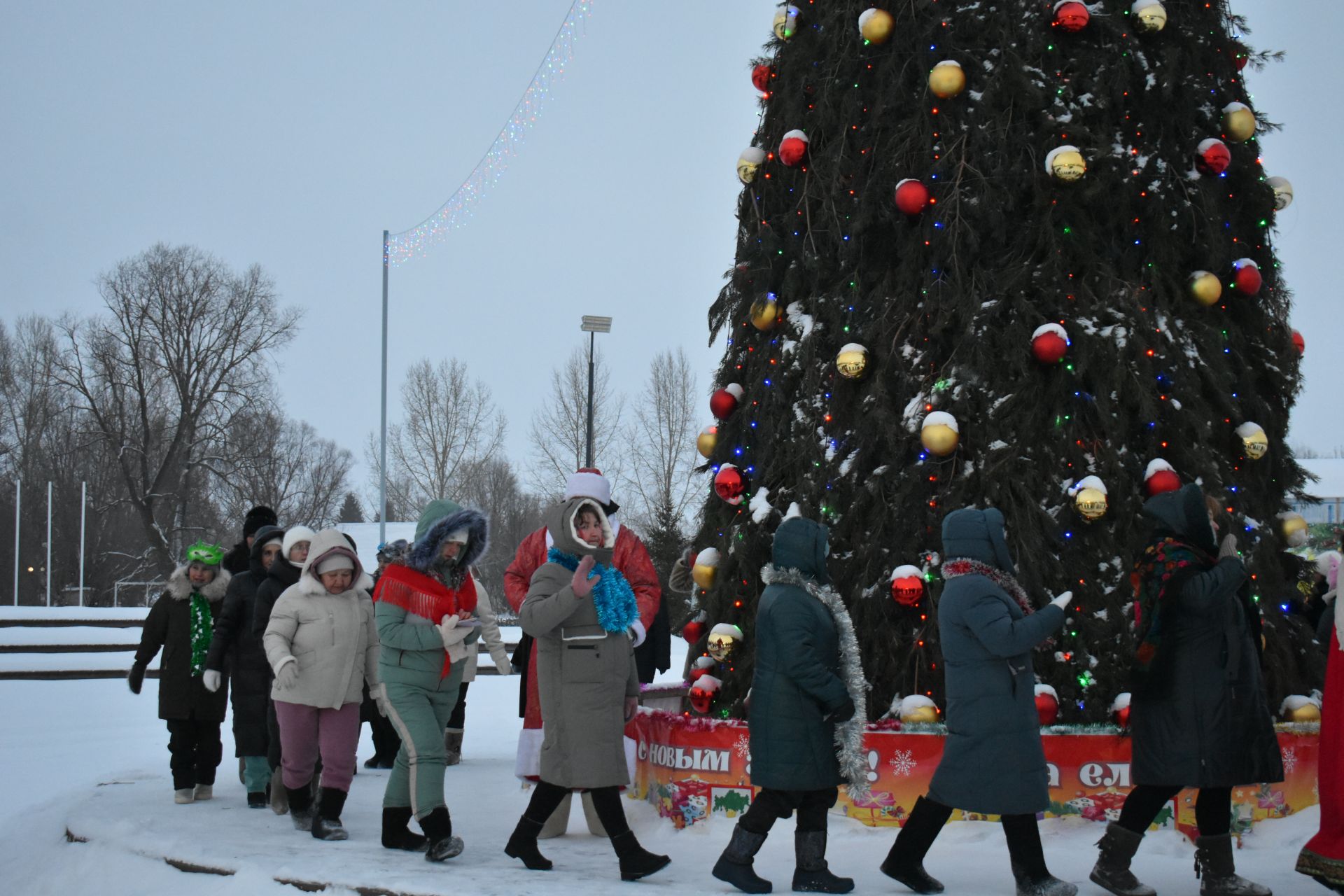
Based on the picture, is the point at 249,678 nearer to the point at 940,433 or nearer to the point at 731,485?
the point at 731,485

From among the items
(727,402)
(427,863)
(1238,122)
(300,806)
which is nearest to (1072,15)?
(1238,122)

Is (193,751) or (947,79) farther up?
(947,79)

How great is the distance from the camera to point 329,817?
6777 mm

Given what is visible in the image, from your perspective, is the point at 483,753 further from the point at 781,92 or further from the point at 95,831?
the point at 781,92

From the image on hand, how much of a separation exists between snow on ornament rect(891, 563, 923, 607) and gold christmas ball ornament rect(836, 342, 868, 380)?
1175mm

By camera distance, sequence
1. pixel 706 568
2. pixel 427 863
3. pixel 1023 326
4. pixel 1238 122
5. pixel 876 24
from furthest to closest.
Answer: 1. pixel 706 568
2. pixel 1238 122
3. pixel 876 24
4. pixel 1023 326
5. pixel 427 863

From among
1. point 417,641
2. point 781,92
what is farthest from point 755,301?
point 417,641

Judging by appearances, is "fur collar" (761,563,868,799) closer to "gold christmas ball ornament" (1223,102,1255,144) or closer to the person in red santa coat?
the person in red santa coat

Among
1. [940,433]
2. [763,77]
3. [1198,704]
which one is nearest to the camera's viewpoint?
[1198,704]

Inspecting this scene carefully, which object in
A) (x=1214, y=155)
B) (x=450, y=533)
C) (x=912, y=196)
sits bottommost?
(x=450, y=533)

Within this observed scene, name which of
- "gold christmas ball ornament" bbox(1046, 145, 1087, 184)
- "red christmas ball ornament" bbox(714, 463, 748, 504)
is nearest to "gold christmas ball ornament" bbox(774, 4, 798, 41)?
"gold christmas ball ornament" bbox(1046, 145, 1087, 184)

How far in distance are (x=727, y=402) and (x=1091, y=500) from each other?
8.41ft

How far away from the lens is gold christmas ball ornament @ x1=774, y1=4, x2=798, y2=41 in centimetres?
814

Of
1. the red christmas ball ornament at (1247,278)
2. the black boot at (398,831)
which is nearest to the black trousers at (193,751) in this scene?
the black boot at (398,831)
